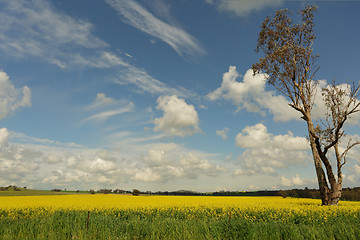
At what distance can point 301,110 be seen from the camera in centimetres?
2591

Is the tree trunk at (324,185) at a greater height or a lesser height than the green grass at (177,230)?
greater

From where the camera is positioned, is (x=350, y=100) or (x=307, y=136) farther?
(x=307, y=136)

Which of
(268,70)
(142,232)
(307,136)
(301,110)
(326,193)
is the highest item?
(268,70)

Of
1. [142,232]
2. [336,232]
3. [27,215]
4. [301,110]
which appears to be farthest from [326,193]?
[27,215]

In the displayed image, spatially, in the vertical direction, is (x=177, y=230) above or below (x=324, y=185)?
below

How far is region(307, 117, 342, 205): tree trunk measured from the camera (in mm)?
22697

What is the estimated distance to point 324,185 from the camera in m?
23.4

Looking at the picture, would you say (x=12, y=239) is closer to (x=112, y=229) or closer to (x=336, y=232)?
(x=112, y=229)

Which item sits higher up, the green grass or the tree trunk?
the tree trunk

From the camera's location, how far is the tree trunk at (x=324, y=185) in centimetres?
2270

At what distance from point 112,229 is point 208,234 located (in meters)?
5.24

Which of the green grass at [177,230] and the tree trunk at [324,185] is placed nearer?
the green grass at [177,230]

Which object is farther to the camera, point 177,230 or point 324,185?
point 324,185

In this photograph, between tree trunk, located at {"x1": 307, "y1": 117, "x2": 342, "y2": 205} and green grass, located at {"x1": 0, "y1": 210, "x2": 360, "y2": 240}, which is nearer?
green grass, located at {"x1": 0, "y1": 210, "x2": 360, "y2": 240}
